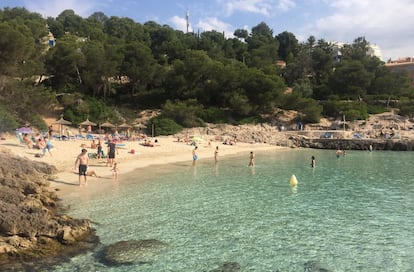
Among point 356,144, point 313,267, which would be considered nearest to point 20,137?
point 313,267

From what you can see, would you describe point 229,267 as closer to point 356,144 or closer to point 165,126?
point 165,126

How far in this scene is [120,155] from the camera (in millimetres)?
29047

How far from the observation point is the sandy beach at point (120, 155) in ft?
64.7

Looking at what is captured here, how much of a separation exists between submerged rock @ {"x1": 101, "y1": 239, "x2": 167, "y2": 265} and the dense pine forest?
2927cm

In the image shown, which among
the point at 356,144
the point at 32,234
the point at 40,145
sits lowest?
the point at 32,234

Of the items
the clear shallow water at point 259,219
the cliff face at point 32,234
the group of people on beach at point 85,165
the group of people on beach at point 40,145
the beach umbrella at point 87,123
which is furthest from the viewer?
the beach umbrella at point 87,123

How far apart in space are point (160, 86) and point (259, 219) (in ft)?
152

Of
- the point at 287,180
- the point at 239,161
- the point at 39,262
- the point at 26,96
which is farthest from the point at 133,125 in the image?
the point at 39,262

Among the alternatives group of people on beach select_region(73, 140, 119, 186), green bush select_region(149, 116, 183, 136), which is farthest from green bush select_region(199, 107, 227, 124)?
group of people on beach select_region(73, 140, 119, 186)

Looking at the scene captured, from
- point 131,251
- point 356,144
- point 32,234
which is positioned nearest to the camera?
point 32,234

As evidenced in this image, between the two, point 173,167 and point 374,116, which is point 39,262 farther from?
point 374,116

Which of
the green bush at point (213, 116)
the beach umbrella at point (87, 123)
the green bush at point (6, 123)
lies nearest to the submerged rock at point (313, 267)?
A: the green bush at point (6, 123)

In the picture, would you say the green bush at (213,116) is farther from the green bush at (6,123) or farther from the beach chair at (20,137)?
the beach chair at (20,137)

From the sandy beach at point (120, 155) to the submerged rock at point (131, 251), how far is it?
7267mm
